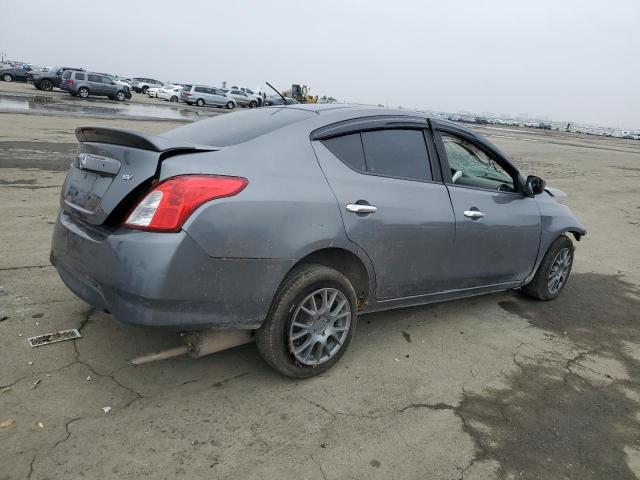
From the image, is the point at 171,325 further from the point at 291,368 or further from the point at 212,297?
the point at 291,368

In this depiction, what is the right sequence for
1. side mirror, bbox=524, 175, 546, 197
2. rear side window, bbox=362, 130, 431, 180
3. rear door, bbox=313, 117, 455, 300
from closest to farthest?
rear door, bbox=313, 117, 455, 300
rear side window, bbox=362, 130, 431, 180
side mirror, bbox=524, 175, 546, 197

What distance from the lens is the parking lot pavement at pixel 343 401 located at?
2.57 m

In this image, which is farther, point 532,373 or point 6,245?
point 6,245

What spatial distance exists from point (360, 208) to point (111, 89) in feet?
127

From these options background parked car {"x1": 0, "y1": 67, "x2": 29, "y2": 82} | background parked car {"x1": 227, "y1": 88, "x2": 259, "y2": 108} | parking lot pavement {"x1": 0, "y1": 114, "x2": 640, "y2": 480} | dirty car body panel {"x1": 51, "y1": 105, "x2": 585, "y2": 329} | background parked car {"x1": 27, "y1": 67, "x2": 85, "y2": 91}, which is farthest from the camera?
background parked car {"x1": 0, "y1": 67, "x2": 29, "y2": 82}

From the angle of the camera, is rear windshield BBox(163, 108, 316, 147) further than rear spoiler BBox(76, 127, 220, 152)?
Yes

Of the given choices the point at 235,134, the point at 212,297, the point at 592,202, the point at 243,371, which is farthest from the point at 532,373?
the point at 592,202

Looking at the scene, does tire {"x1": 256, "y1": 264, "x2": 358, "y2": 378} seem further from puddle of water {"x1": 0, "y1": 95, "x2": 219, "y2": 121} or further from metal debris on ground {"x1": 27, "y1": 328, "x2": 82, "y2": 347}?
puddle of water {"x1": 0, "y1": 95, "x2": 219, "y2": 121}

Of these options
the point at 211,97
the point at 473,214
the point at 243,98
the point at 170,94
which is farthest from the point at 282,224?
the point at 170,94

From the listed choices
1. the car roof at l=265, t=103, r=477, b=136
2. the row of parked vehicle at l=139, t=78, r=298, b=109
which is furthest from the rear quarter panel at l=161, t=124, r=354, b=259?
the row of parked vehicle at l=139, t=78, r=298, b=109

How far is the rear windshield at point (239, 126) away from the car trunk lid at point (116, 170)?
314 mm

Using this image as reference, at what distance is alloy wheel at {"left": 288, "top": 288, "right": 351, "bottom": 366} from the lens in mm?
3195

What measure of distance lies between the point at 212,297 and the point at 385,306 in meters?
1.41

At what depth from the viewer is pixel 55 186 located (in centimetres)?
811
